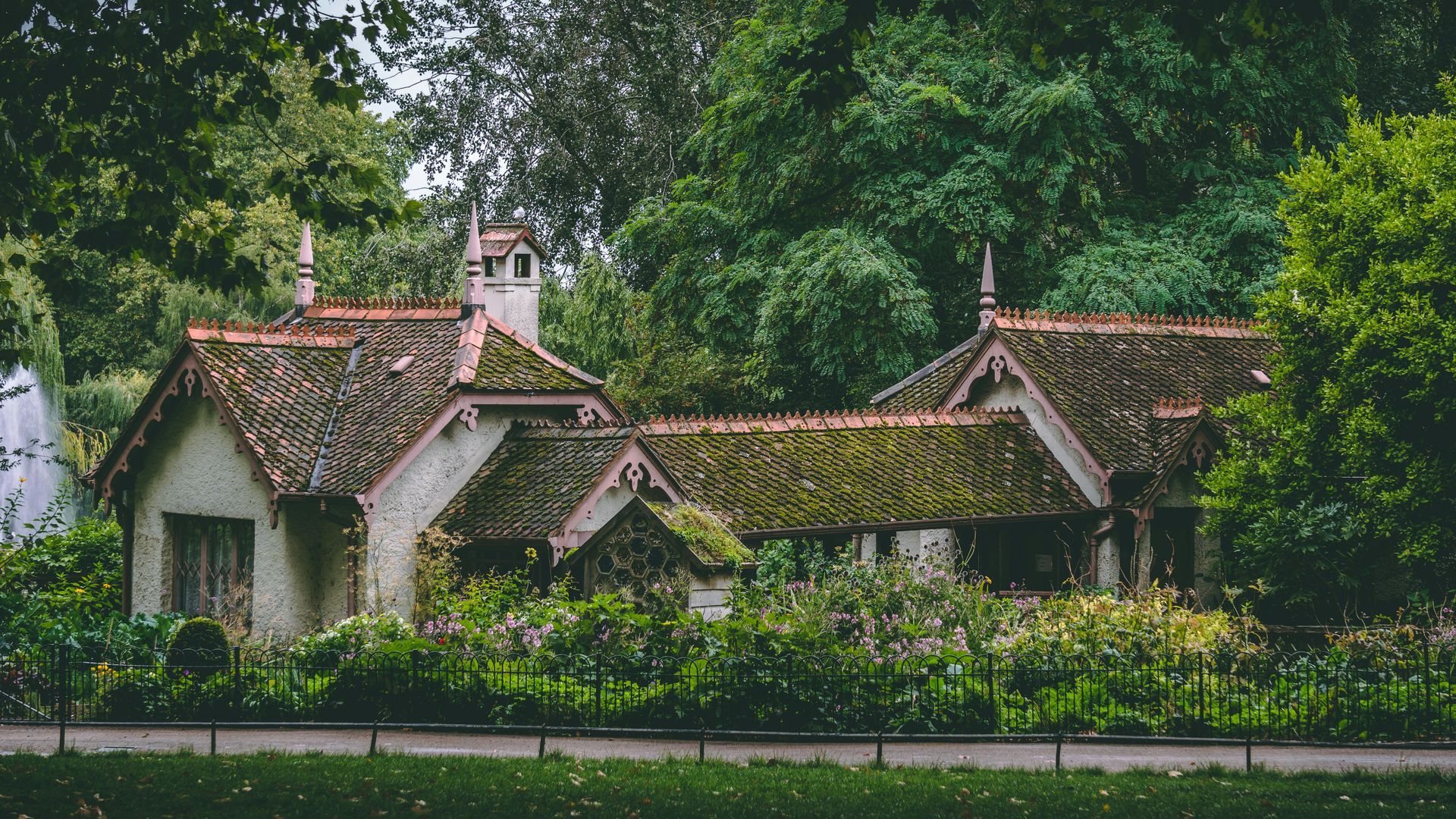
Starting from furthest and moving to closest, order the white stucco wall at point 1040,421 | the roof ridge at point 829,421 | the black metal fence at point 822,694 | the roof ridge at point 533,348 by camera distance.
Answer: the white stucco wall at point 1040,421 → the roof ridge at point 533,348 → the roof ridge at point 829,421 → the black metal fence at point 822,694

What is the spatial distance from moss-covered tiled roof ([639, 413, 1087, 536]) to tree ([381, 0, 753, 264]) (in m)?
20.0

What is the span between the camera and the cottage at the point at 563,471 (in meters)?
19.9

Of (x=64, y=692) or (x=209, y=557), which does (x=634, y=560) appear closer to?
(x=64, y=692)

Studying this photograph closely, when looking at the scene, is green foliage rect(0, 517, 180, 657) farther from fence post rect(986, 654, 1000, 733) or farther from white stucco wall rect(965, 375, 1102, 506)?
white stucco wall rect(965, 375, 1102, 506)

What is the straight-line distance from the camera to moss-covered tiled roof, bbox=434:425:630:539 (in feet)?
64.5

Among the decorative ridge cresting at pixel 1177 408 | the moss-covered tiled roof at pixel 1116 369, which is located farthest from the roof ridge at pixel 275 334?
the decorative ridge cresting at pixel 1177 408

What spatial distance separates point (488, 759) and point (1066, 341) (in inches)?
632

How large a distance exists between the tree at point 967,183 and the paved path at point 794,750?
53.9 ft

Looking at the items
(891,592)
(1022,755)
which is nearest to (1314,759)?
(1022,755)

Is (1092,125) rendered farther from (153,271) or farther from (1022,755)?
(153,271)

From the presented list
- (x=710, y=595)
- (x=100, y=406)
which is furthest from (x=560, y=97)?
(x=710, y=595)

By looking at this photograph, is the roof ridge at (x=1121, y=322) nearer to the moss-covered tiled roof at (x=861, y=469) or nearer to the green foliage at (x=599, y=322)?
the moss-covered tiled roof at (x=861, y=469)

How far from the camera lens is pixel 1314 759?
13773 millimetres

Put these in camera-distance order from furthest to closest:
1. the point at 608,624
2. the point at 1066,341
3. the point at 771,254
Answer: the point at 771,254, the point at 1066,341, the point at 608,624
